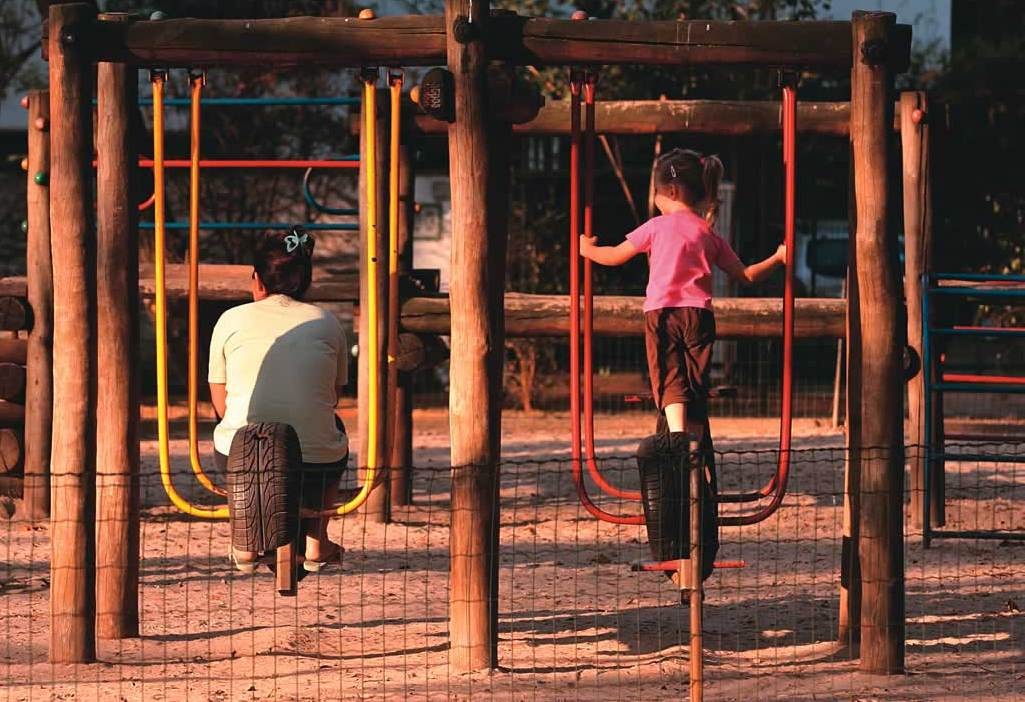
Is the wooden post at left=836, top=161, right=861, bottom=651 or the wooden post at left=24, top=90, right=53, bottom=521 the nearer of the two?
the wooden post at left=836, top=161, right=861, bottom=651

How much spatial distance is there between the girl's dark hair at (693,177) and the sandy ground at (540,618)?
1049 millimetres

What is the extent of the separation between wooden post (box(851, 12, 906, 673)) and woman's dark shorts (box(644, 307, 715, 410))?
1.86ft

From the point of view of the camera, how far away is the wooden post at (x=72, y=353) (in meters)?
6.06

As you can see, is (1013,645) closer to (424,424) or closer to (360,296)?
(360,296)

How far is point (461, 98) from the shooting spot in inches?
234

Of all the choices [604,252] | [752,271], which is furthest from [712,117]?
[604,252]

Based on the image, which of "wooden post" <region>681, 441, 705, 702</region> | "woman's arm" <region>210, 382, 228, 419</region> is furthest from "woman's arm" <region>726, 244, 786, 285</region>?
"woman's arm" <region>210, 382, 228, 419</region>

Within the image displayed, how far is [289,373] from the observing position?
594cm

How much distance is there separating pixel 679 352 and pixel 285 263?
1.44 m

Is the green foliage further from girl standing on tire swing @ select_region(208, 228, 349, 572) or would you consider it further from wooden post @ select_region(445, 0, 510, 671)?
wooden post @ select_region(445, 0, 510, 671)

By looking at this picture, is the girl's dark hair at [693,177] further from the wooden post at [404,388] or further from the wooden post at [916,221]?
the wooden post at [916,221]

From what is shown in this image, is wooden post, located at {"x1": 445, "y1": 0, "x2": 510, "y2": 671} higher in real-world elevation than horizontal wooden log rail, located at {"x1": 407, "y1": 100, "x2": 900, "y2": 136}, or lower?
lower

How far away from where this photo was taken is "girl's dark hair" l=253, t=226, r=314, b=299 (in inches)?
241

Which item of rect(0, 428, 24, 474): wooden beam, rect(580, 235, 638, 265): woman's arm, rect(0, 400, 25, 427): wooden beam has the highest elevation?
rect(580, 235, 638, 265): woman's arm
